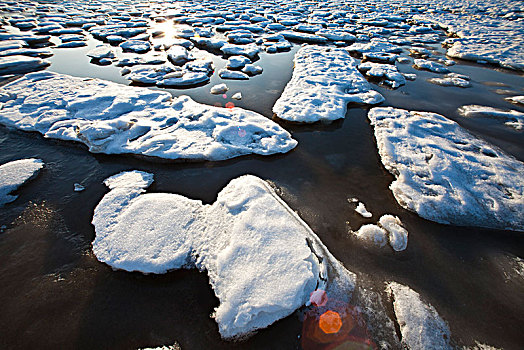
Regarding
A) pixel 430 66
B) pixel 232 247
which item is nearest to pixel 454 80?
pixel 430 66

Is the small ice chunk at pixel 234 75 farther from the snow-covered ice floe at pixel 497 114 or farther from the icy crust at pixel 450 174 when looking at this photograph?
the snow-covered ice floe at pixel 497 114

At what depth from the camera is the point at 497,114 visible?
4.36m

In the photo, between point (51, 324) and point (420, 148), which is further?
point (420, 148)

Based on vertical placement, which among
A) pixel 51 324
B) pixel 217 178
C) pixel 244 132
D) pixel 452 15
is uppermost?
pixel 452 15

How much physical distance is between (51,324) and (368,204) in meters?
3.09

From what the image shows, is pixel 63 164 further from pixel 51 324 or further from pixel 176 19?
pixel 176 19

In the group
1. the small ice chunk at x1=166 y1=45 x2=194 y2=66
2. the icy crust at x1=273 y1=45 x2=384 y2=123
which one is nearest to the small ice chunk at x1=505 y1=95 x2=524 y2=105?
the icy crust at x1=273 y1=45 x2=384 y2=123

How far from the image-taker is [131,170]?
3127 mm

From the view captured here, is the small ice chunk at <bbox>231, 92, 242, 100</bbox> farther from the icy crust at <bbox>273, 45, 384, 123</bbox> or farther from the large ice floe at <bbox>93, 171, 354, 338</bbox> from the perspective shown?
the large ice floe at <bbox>93, 171, 354, 338</bbox>

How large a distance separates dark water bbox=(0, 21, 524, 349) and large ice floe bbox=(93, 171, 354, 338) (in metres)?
0.14

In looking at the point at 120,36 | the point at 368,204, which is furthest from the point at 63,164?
the point at 120,36

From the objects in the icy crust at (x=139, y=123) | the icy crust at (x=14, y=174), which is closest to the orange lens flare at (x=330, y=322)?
the icy crust at (x=139, y=123)

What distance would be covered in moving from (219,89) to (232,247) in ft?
13.0

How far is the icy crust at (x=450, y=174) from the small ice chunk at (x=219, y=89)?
3160 millimetres
